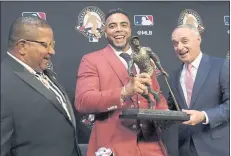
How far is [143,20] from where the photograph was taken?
97.7 inches

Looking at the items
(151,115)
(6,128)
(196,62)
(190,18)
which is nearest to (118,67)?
(151,115)

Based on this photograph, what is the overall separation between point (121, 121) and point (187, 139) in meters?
0.51

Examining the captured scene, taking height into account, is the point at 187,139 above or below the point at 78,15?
below

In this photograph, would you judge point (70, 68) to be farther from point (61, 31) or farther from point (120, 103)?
point (120, 103)

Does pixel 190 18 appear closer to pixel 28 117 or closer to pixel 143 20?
pixel 143 20

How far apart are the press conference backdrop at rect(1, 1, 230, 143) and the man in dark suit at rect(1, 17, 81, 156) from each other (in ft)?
2.43

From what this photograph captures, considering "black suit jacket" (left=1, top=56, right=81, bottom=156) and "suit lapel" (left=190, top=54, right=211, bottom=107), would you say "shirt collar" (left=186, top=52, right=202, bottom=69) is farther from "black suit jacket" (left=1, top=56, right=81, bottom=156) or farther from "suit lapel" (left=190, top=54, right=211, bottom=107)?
"black suit jacket" (left=1, top=56, right=81, bottom=156)

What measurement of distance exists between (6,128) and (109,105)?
470 mm

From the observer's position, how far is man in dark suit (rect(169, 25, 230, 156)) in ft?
6.77

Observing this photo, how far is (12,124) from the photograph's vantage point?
145 cm

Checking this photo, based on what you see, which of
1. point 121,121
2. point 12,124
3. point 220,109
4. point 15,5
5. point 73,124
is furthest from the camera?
point 15,5

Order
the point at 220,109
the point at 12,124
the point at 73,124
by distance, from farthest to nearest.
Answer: the point at 220,109
the point at 73,124
the point at 12,124

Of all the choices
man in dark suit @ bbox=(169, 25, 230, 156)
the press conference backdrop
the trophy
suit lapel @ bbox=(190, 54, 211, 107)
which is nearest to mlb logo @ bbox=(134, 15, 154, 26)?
the press conference backdrop

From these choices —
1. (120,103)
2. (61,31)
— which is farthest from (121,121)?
(61,31)
